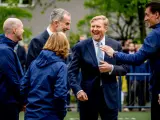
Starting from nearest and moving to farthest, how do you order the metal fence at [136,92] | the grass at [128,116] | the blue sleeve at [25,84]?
1. the blue sleeve at [25,84]
2. the grass at [128,116]
3. the metal fence at [136,92]

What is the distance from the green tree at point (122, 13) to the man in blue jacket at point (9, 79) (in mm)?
17543

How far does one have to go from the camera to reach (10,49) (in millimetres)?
9852

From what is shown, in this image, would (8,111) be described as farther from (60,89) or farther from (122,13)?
(122,13)

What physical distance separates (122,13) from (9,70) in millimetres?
26783

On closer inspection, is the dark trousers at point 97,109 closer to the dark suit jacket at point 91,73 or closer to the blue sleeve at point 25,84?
the dark suit jacket at point 91,73

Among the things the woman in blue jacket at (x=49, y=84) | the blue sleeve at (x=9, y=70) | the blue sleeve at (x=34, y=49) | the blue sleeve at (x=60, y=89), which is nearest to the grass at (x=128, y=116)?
the blue sleeve at (x=34, y=49)

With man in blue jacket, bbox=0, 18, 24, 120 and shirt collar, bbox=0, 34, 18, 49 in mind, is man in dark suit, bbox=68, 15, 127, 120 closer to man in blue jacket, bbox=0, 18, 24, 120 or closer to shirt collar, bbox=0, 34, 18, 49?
man in blue jacket, bbox=0, 18, 24, 120

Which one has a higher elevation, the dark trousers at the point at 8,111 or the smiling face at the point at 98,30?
the smiling face at the point at 98,30

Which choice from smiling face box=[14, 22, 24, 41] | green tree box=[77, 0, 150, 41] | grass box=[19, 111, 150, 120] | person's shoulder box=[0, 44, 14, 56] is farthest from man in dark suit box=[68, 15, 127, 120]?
green tree box=[77, 0, 150, 41]

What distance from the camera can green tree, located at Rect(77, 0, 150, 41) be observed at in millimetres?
32938

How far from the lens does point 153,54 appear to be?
9.10m

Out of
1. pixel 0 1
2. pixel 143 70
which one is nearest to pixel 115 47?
pixel 143 70

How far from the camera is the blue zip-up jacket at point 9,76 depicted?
384 inches

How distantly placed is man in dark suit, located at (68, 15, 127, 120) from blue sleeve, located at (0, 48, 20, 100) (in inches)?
44.4
